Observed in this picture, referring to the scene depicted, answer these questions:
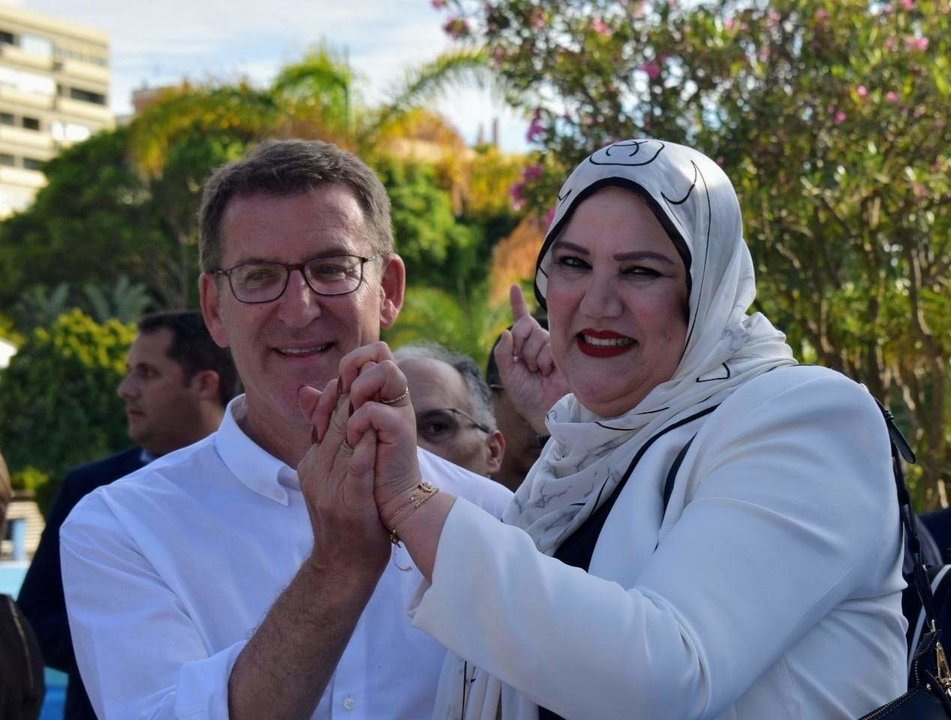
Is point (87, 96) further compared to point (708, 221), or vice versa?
point (87, 96)

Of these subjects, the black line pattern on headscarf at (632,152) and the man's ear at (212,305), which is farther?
the man's ear at (212,305)

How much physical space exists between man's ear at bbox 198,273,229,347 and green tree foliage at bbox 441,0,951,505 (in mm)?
5558

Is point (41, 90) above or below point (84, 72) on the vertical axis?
below

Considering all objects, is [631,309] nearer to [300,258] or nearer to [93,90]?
[300,258]

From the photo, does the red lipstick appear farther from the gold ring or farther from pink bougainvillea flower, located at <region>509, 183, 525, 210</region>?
pink bougainvillea flower, located at <region>509, 183, 525, 210</region>

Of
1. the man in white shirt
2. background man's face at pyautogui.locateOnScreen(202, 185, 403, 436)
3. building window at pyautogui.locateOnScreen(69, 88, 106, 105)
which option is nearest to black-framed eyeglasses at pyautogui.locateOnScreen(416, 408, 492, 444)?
the man in white shirt

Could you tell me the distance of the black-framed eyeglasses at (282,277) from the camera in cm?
294

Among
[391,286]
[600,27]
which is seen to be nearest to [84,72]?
[600,27]

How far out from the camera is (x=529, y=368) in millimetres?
3771

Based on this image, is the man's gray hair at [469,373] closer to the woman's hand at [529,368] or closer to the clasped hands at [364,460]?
the woman's hand at [529,368]

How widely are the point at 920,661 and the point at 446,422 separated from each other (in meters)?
2.77

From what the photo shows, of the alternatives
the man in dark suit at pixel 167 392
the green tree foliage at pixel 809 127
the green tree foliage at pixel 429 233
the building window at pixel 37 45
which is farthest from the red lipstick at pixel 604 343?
the building window at pixel 37 45

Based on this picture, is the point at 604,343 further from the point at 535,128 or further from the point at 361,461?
the point at 535,128

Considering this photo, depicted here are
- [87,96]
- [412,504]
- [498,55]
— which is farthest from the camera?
[87,96]
